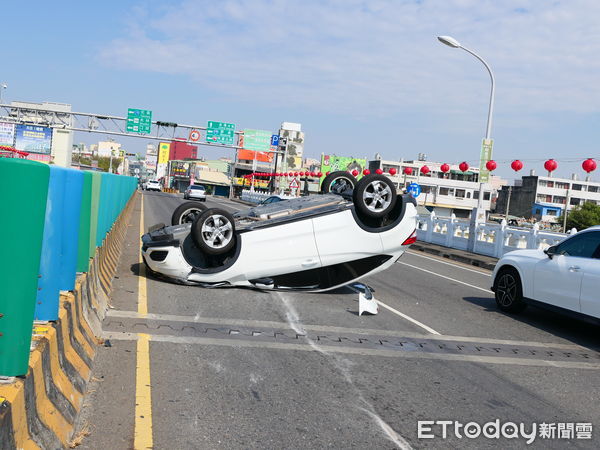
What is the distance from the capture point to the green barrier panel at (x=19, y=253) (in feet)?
10.5

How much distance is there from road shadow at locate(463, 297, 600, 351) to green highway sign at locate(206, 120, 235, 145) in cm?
4559

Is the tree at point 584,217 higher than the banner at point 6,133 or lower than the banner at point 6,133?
lower

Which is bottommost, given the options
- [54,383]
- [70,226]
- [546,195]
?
[54,383]

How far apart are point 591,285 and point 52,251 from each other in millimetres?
6942

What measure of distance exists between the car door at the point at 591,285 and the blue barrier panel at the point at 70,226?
667cm

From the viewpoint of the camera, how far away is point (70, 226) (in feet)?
16.9

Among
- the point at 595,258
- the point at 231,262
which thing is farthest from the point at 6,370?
the point at 595,258

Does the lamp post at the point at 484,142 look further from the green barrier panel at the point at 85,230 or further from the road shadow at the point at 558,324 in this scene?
the green barrier panel at the point at 85,230

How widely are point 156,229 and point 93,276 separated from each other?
337cm

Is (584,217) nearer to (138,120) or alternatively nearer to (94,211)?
(138,120)

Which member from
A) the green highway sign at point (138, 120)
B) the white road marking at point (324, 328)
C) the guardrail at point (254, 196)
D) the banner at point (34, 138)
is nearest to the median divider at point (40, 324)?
the white road marking at point (324, 328)

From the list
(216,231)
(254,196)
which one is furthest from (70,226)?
(254,196)
